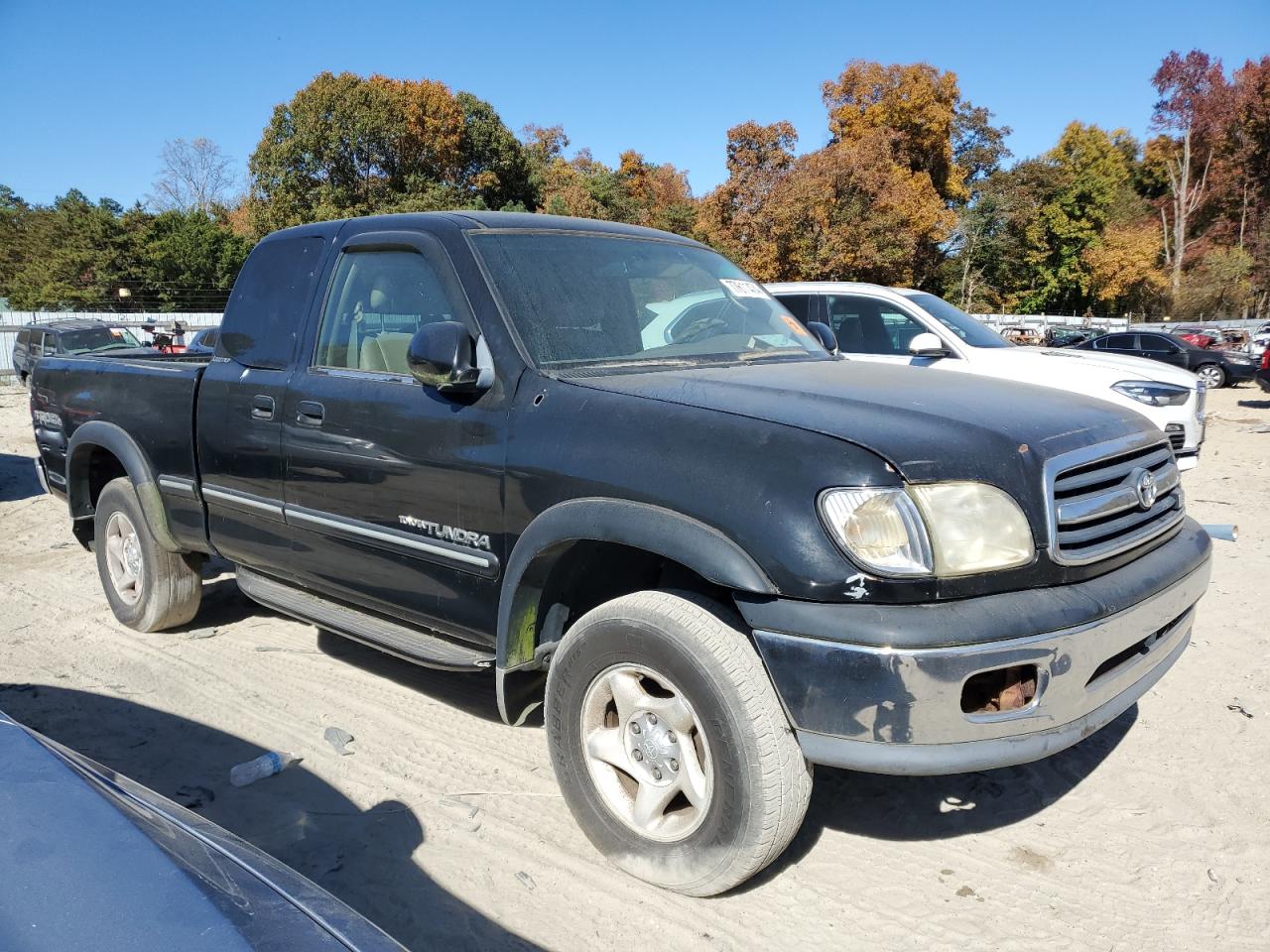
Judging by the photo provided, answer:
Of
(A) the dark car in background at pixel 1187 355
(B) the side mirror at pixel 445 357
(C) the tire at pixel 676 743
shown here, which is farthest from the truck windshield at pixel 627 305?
(A) the dark car in background at pixel 1187 355

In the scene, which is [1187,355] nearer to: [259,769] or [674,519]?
[674,519]

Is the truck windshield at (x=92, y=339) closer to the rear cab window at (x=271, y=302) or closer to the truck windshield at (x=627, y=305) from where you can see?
the rear cab window at (x=271, y=302)

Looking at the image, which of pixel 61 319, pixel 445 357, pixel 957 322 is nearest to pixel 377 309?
pixel 445 357

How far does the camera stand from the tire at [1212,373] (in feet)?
73.8

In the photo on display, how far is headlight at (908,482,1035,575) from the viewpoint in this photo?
7.40 ft

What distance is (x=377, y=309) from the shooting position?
3641 millimetres

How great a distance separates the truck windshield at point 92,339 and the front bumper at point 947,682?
22.5 m

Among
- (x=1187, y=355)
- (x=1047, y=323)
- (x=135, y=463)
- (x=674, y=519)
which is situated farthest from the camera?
(x=1047, y=323)

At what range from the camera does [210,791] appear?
3.33 m

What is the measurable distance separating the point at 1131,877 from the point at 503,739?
7.52ft

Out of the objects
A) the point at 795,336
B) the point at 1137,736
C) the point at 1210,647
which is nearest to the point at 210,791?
the point at 795,336

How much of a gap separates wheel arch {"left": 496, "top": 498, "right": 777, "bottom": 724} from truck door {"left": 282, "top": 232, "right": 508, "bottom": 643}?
0.13m

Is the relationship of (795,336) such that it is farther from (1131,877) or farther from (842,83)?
(842,83)

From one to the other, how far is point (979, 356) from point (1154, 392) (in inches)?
60.5
